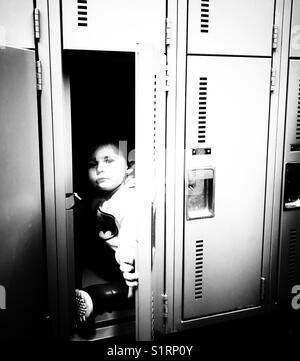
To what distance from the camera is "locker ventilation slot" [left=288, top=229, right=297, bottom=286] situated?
254cm

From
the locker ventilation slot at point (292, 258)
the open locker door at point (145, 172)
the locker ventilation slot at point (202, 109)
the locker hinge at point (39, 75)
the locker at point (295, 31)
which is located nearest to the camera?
the open locker door at point (145, 172)

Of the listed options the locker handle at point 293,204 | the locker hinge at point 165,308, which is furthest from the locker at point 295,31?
the locker hinge at point 165,308

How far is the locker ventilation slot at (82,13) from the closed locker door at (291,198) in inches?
51.8

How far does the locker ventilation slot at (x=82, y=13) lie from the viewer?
190 cm

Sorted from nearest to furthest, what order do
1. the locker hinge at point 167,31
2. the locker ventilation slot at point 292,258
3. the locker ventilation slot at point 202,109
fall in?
1. the locker hinge at point 167,31
2. the locker ventilation slot at point 202,109
3. the locker ventilation slot at point 292,258

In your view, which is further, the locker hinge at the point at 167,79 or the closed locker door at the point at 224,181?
the closed locker door at the point at 224,181

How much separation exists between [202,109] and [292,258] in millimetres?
1256

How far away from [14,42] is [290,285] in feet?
7.70

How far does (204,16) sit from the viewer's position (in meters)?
2.12

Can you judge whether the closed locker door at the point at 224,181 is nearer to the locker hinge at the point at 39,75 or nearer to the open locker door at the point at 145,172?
the open locker door at the point at 145,172

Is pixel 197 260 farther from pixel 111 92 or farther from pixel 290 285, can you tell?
pixel 111 92

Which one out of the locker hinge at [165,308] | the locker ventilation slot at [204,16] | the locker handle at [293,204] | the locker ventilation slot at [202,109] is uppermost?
the locker ventilation slot at [204,16]

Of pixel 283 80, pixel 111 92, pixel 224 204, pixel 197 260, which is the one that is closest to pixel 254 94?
pixel 283 80

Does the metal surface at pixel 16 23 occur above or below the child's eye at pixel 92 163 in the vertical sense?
above
